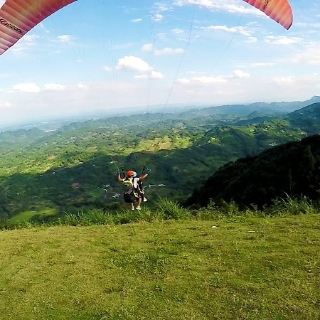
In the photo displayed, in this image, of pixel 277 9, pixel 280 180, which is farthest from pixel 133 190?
pixel 280 180

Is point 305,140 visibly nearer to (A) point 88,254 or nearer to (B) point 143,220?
(B) point 143,220

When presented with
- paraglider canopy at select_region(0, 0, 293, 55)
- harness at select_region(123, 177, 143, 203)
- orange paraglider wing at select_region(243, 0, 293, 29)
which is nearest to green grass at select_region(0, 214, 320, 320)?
harness at select_region(123, 177, 143, 203)

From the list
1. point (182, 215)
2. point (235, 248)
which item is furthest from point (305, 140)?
point (235, 248)

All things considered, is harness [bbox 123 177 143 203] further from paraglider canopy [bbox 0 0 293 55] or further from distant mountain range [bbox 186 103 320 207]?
distant mountain range [bbox 186 103 320 207]

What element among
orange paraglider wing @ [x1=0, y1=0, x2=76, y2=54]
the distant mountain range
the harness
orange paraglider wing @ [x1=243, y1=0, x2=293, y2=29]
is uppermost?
orange paraglider wing @ [x1=243, y1=0, x2=293, y2=29]

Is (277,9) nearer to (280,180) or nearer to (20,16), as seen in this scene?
(20,16)

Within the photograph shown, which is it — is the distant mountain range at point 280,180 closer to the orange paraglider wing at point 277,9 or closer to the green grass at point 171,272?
the green grass at point 171,272
